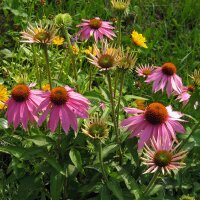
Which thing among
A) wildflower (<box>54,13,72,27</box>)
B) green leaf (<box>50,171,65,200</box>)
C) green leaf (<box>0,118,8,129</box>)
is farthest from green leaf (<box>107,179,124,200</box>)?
wildflower (<box>54,13,72,27</box>)

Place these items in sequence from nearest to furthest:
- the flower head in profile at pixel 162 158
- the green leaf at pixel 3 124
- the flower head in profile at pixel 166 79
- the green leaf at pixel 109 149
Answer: the flower head in profile at pixel 162 158 → the green leaf at pixel 109 149 → the green leaf at pixel 3 124 → the flower head in profile at pixel 166 79

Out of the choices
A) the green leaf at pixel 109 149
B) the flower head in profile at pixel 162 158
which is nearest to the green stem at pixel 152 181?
the flower head in profile at pixel 162 158

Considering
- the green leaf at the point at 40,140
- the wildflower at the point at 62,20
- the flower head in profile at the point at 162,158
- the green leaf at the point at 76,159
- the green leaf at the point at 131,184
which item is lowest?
the green leaf at the point at 131,184

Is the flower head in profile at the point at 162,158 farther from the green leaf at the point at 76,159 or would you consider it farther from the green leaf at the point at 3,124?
the green leaf at the point at 3,124

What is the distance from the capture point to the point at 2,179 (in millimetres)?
1640

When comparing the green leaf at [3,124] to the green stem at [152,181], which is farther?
the green leaf at [3,124]

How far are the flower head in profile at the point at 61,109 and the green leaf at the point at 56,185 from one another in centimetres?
19

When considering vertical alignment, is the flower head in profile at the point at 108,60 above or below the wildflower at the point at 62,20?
below

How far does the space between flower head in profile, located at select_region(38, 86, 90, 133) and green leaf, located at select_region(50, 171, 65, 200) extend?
0.62 feet

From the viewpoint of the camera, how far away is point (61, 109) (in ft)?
4.28

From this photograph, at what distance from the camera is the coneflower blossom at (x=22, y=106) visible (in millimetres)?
1349

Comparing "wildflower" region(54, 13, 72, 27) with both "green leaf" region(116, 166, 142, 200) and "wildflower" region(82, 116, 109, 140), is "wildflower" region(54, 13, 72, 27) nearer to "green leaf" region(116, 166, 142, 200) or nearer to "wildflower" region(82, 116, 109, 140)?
"wildflower" region(82, 116, 109, 140)

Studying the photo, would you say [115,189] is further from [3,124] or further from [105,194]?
[3,124]

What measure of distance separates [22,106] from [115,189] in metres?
0.40
